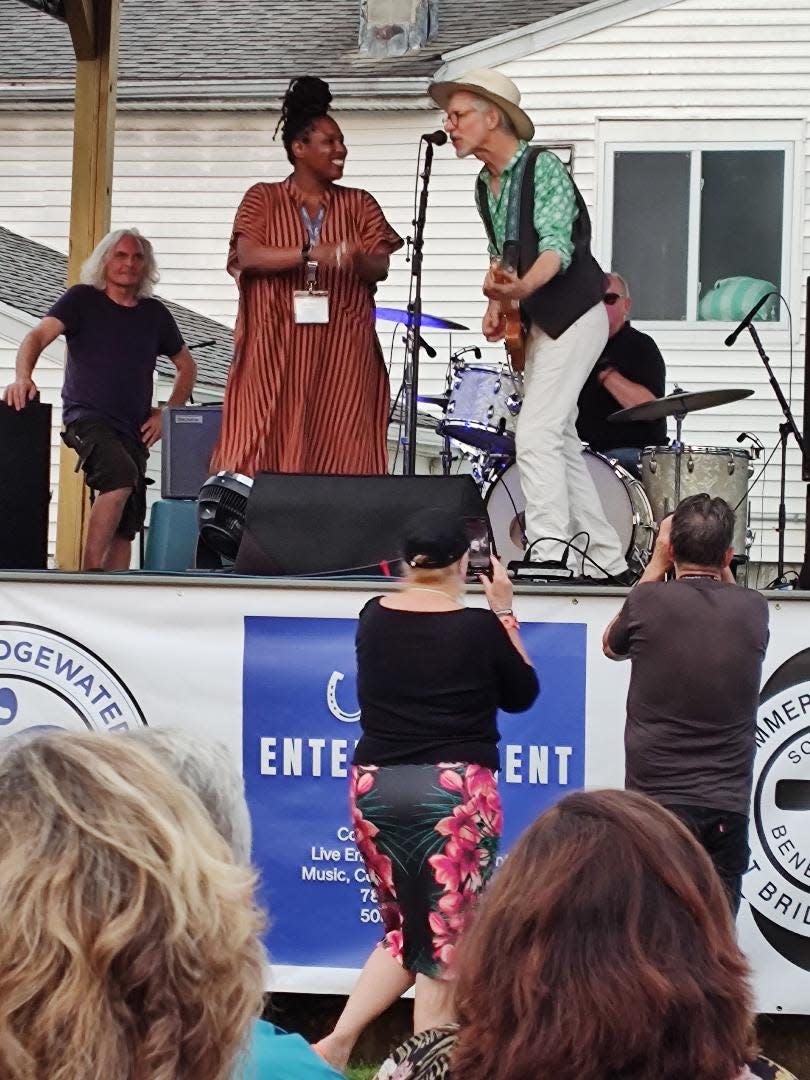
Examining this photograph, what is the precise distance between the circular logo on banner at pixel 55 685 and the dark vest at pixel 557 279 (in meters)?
2.08

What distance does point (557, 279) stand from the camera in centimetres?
627

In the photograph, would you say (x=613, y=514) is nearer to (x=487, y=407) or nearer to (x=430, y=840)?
(x=487, y=407)

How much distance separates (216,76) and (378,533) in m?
9.49

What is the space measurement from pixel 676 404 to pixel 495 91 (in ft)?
4.95

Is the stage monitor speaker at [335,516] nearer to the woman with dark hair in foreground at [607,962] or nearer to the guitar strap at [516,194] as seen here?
the guitar strap at [516,194]

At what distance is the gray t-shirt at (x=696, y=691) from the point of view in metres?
4.38

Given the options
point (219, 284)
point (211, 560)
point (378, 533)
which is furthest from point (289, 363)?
point (219, 284)

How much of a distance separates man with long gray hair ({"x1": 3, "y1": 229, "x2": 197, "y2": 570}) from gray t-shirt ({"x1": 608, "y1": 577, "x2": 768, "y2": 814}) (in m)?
3.09

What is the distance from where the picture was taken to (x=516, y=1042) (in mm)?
1690

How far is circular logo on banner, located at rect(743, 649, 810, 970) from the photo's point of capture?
5293mm

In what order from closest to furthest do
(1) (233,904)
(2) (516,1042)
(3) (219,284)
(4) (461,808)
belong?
1. (1) (233,904)
2. (2) (516,1042)
3. (4) (461,808)
4. (3) (219,284)

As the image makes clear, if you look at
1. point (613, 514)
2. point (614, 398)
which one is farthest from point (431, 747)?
point (614, 398)

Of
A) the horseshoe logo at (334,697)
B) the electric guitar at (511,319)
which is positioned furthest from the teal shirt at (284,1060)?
the electric guitar at (511,319)

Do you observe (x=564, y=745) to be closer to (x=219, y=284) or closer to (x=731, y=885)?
(x=731, y=885)
